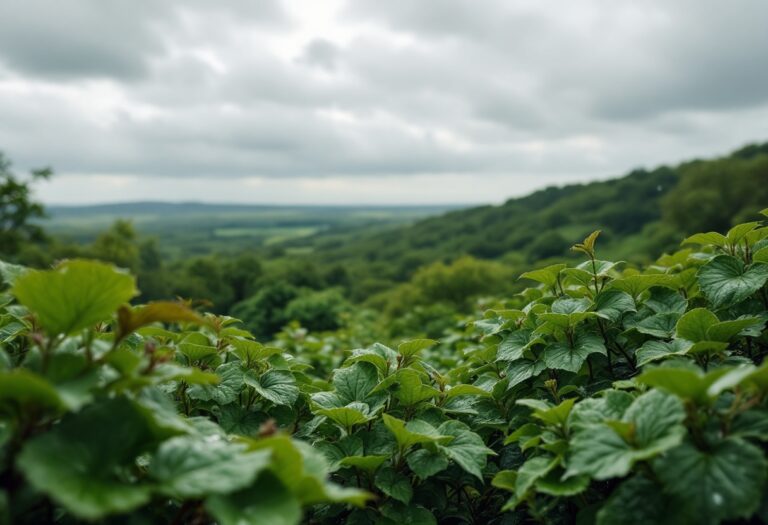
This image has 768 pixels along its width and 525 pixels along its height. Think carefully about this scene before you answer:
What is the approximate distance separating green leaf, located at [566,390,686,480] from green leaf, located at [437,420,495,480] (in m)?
0.44

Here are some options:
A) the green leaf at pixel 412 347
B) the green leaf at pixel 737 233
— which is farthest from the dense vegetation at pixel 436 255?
the green leaf at pixel 737 233

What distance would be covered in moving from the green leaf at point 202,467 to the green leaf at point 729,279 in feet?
7.04

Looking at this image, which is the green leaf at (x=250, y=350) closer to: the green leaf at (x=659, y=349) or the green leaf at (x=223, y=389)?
the green leaf at (x=223, y=389)

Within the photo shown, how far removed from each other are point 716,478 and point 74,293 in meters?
1.93

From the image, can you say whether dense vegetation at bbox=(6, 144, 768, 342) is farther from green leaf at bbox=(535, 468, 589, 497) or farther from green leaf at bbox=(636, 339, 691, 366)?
green leaf at bbox=(636, 339, 691, 366)

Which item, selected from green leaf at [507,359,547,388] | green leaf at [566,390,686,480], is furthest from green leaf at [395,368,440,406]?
green leaf at [566,390,686,480]

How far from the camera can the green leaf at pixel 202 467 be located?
52.7 inches

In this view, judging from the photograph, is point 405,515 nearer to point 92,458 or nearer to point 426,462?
point 426,462

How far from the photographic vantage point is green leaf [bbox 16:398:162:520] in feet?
4.00

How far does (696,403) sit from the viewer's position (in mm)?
1630

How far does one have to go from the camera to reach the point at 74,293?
5.05ft

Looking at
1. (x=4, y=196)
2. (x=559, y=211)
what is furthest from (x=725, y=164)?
(x=4, y=196)

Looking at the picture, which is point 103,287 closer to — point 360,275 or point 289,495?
point 289,495

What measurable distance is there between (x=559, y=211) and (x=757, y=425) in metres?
131
